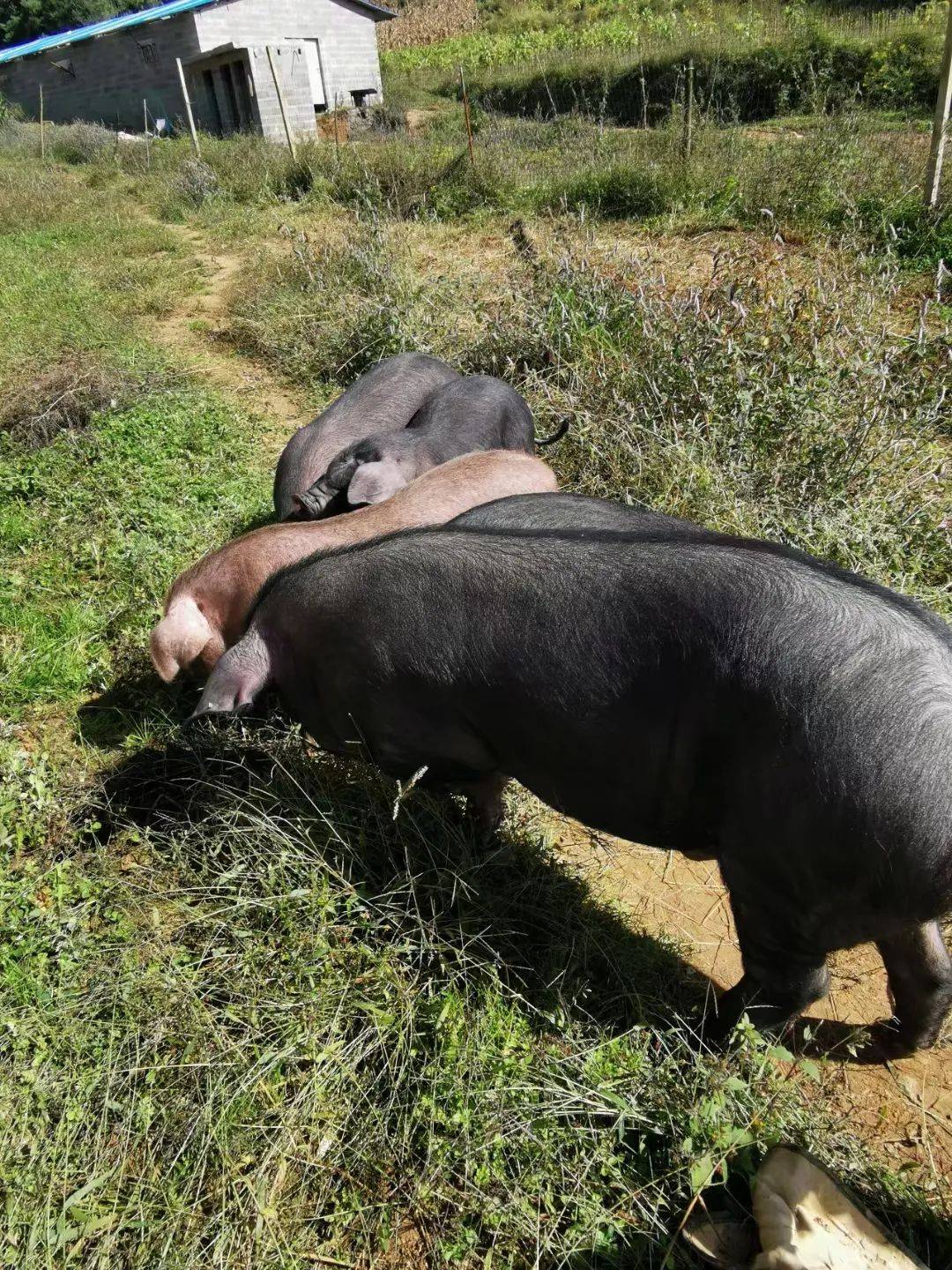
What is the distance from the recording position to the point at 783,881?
2205 millimetres

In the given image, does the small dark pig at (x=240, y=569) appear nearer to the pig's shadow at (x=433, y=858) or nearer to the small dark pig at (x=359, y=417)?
A: the pig's shadow at (x=433, y=858)

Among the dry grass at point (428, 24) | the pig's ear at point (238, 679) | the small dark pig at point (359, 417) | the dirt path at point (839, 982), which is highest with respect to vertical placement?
the dry grass at point (428, 24)

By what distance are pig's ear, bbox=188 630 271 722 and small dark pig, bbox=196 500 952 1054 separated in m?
0.02

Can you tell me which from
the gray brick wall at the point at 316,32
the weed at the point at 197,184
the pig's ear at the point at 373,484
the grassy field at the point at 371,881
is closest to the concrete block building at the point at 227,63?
the gray brick wall at the point at 316,32

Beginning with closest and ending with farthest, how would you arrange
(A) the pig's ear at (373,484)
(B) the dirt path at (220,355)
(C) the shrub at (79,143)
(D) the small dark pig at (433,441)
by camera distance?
(A) the pig's ear at (373,484), (D) the small dark pig at (433,441), (B) the dirt path at (220,355), (C) the shrub at (79,143)

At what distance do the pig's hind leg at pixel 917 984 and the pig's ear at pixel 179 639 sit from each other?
3.01 m

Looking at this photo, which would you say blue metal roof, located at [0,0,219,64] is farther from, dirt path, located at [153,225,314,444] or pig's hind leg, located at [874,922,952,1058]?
pig's hind leg, located at [874,922,952,1058]

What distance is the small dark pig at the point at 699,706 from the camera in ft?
6.64

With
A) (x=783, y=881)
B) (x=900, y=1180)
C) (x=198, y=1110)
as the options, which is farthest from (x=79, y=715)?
(x=900, y=1180)

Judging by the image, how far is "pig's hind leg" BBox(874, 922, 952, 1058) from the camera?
99.6 inches

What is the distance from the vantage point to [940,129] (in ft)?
27.2

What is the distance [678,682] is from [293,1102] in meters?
1.61

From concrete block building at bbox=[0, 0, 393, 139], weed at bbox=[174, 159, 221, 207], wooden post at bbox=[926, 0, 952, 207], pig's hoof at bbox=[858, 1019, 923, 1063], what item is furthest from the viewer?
concrete block building at bbox=[0, 0, 393, 139]

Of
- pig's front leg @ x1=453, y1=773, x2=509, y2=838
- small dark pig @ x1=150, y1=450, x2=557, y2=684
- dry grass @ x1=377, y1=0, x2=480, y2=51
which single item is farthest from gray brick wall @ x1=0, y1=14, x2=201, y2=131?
pig's front leg @ x1=453, y1=773, x2=509, y2=838
